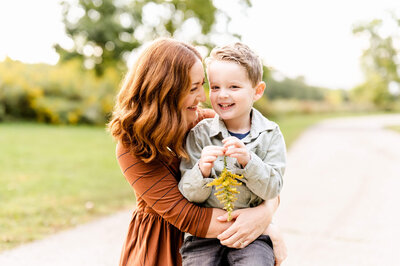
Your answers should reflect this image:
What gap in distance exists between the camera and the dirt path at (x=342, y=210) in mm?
4357

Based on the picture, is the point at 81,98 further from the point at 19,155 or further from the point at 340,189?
the point at 340,189

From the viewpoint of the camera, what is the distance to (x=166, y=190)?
2010 millimetres

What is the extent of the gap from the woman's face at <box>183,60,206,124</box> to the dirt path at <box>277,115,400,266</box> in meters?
2.56

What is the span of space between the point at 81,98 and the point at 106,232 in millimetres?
15200

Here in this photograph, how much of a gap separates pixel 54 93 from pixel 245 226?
18.1 metres

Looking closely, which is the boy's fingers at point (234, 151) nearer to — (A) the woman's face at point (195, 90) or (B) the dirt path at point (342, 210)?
(A) the woman's face at point (195, 90)

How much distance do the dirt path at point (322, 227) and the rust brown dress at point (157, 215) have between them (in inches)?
73.5

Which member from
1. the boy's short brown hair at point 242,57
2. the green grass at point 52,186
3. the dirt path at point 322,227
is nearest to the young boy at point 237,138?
the boy's short brown hair at point 242,57

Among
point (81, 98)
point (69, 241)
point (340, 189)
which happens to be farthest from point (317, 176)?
point (81, 98)

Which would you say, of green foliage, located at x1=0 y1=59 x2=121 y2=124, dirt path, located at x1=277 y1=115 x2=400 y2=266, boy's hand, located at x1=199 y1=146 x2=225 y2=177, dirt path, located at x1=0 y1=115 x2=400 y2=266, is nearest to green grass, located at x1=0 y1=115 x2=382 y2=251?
dirt path, located at x1=0 y1=115 x2=400 y2=266

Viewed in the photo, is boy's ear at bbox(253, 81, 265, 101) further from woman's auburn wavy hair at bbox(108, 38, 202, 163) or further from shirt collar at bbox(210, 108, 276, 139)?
woman's auburn wavy hair at bbox(108, 38, 202, 163)

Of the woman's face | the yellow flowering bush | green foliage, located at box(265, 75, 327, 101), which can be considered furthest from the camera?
green foliage, located at box(265, 75, 327, 101)

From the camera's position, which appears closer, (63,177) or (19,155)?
(63,177)

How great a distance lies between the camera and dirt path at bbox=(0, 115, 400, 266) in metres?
4.06
